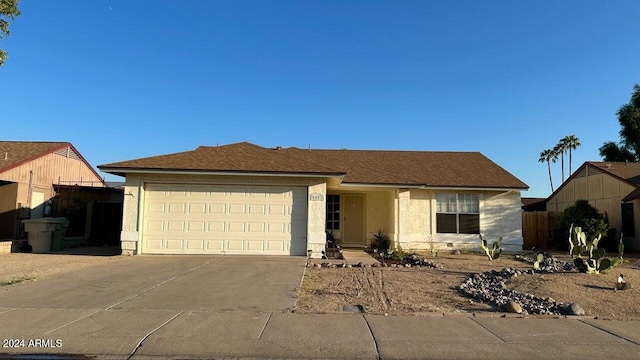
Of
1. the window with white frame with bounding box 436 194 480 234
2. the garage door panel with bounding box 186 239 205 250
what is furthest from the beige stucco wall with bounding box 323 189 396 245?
the garage door panel with bounding box 186 239 205 250

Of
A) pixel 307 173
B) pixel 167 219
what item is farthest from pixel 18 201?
pixel 307 173

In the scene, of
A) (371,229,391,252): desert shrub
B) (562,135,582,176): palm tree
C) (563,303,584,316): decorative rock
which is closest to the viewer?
(563,303,584,316): decorative rock

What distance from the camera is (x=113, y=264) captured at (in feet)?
40.8

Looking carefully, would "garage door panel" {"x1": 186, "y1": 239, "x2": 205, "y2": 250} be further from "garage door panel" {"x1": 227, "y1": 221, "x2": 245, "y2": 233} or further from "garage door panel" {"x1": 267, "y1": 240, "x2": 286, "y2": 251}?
"garage door panel" {"x1": 267, "y1": 240, "x2": 286, "y2": 251}

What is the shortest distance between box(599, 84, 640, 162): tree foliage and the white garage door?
117 ft

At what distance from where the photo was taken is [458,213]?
60.7 feet

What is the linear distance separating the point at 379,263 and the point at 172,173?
742 cm

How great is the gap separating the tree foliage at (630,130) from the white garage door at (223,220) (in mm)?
35813

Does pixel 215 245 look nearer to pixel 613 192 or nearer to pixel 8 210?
pixel 8 210

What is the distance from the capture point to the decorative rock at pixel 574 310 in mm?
7473

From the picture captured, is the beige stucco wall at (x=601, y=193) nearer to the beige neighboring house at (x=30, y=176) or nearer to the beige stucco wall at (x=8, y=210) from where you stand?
the beige neighboring house at (x=30, y=176)

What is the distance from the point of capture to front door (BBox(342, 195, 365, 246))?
1964 cm

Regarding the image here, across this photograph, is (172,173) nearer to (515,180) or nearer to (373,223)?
(373,223)

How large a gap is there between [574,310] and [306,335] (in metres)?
4.81
